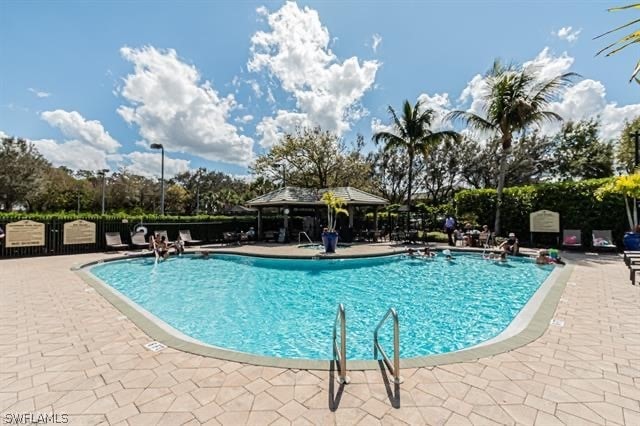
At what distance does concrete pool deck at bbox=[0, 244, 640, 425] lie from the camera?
2260 mm

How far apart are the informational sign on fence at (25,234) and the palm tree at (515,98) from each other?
2121cm

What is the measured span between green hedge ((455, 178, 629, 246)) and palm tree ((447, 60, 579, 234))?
2.48 feet

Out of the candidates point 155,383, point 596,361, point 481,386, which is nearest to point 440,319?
point 596,361

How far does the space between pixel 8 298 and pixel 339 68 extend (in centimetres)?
1482

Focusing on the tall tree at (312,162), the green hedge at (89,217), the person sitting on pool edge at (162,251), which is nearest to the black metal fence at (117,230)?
the green hedge at (89,217)

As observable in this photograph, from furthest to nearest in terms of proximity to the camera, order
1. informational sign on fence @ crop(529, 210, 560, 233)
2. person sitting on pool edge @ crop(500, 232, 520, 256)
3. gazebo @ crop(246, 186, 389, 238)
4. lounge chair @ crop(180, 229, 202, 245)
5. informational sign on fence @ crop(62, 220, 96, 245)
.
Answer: gazebo @ crop(246, 186, 389, 238)
lounge chair @ crop(180, 229, 202, 245)
informational sign on fence @ crop(529, 210, 560, 233)
informational sign on fence @ crop(62, 220, 96, 245)
person sitting on pool edge @ crop(500, 232, 520, 256)

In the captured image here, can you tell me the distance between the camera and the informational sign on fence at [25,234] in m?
11.1

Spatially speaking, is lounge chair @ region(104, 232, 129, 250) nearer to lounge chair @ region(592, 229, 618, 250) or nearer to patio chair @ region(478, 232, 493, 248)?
patio chair @ region(478, 232, 493, 248)

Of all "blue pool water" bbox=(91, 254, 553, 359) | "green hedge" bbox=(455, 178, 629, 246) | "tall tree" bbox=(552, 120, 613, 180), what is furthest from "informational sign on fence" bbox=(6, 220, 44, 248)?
"tall tree" bbox=(552, 120, 613, 180)

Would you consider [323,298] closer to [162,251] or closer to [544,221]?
[162,251]

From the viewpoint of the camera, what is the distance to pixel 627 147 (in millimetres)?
21234

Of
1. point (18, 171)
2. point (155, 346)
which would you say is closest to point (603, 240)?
point (155, 346)

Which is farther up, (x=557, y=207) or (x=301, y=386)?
(x=557, y=207)

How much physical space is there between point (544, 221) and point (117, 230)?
2058 cm
